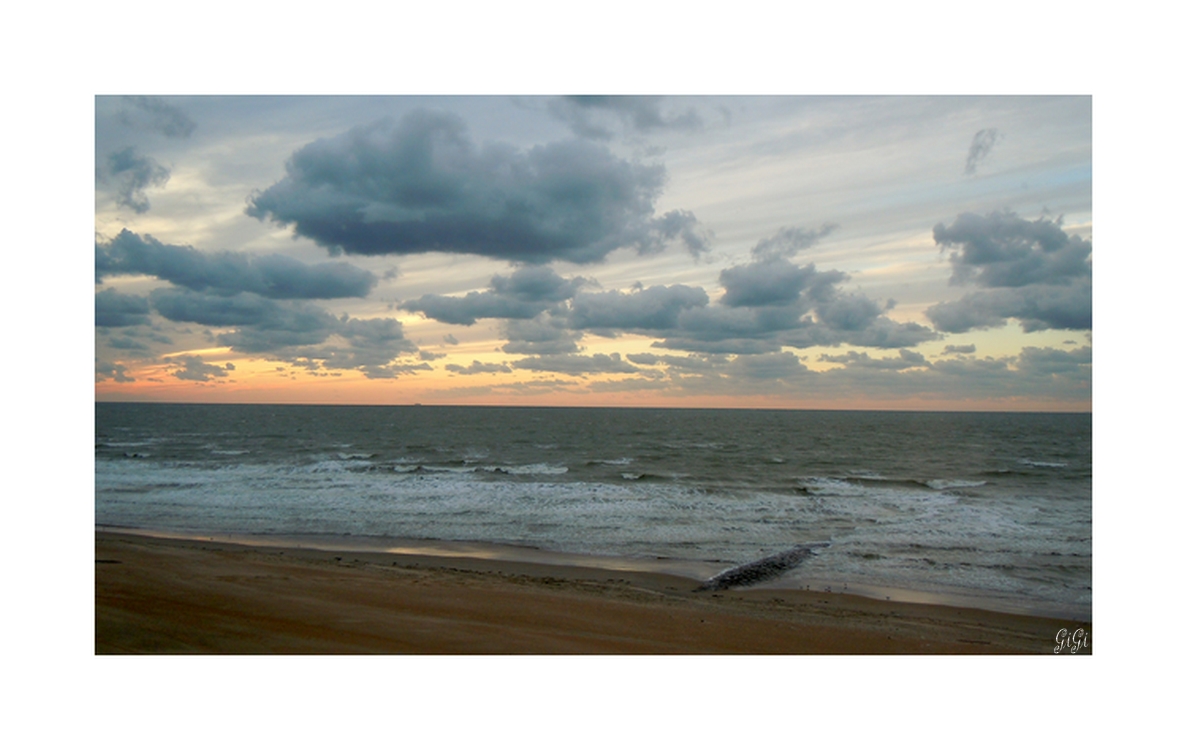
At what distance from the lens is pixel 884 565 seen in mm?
12750

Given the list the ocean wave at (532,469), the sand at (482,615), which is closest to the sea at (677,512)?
the ocean wave at (532,469)

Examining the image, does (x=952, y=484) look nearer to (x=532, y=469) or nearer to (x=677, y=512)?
(x=677, y=512)

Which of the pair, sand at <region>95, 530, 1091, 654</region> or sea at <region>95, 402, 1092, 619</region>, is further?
sea at <region>95, 402, 1092, 619</region>

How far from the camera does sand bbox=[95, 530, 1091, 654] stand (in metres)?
7.22

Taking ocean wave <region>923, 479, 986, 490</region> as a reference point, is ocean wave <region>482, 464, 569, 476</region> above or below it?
below

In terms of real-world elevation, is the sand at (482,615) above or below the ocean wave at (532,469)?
above

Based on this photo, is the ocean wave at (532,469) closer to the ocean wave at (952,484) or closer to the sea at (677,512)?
the sea at (677,512)

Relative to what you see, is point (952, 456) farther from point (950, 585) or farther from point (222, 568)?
point (222, 568)

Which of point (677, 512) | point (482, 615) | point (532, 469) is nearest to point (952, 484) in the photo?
point (677, 512)

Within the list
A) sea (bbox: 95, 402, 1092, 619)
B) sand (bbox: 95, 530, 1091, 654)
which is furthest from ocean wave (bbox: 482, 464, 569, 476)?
sand (bbox: 95, 530, 1091, 654)

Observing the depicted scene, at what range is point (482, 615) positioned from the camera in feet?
27.6

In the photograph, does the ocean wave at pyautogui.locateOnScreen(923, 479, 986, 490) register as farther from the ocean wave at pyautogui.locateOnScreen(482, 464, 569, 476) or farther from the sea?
the ocean wave at pyautogui.locateOnScreen(482, 464, 569, 476)

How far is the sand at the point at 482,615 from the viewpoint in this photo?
7.22 m

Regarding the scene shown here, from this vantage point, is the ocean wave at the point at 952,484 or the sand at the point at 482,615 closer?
the sand at the point at 482,615
